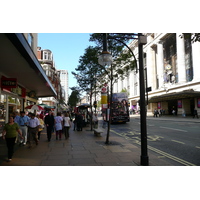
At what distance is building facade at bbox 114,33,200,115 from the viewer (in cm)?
3691

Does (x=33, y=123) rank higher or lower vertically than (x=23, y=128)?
higher

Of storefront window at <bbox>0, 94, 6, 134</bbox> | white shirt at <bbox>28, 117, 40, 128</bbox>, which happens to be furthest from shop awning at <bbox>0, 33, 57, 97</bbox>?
white shirt at <bbox>28, 117, 40, 128</bbox>

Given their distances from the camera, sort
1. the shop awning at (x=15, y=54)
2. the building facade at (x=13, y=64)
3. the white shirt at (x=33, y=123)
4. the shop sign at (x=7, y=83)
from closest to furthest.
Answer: the shop awning at (x=15, y=54) < the building facade at (x=13, y=64) < the white shirt at (x=33, y=123) < the shop sign at (x=7, y=83)

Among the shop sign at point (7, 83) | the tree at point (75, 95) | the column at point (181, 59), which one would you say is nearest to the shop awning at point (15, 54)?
the shop sign at point (7, 83)

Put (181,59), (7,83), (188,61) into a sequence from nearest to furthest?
(7,83) → (188,61) → (181,59)

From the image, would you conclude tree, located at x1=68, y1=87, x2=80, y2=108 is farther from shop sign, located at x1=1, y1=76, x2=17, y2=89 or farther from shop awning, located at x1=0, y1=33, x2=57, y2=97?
shop sign, located at x1=1, y1=76, x2=17, y2=89

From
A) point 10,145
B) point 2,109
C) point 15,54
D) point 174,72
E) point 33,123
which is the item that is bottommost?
point 10,145

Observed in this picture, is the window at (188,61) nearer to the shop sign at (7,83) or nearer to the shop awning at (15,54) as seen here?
the shop sign at (7,83)

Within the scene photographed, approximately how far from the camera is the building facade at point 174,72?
3691 centimetres

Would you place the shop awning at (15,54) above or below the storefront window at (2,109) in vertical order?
above

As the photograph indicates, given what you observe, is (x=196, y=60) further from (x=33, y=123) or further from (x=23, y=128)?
(x=23, y=128)

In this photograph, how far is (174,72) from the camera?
4569 centimetres

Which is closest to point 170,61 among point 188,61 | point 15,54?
point 188,61

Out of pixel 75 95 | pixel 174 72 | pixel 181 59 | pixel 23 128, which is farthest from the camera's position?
pixel 174 72
